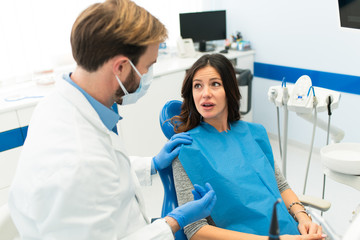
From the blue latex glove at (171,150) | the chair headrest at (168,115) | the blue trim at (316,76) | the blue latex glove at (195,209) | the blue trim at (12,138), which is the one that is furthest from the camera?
the blue trim at (316,76)

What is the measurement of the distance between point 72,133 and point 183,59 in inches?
99.4

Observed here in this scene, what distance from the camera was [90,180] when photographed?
89cm

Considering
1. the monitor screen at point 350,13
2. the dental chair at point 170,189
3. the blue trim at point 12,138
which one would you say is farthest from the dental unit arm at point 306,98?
the blue trim at point 12,138

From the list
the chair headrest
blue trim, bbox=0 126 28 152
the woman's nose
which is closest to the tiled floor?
blue trim, bbox=0 126 28 152

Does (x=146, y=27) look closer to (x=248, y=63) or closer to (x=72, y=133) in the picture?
(x=72, y=133)

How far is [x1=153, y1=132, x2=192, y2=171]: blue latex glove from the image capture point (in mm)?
1367

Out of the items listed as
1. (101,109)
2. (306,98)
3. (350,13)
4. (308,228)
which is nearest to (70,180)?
(101,109)

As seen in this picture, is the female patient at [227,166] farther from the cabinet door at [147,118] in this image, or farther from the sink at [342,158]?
the cabinet door at [147,118]

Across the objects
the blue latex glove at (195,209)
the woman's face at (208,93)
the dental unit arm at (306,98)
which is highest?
the woman's face at (208,93)

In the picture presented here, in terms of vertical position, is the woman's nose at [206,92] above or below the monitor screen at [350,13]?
below

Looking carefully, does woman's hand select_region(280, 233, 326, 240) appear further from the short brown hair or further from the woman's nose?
the short brown hair

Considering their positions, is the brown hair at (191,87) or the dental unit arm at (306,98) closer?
the brown hair at (191,87)

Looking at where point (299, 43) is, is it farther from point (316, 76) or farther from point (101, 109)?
point (101, 109)

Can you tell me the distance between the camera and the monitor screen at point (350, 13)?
1.55 metres
